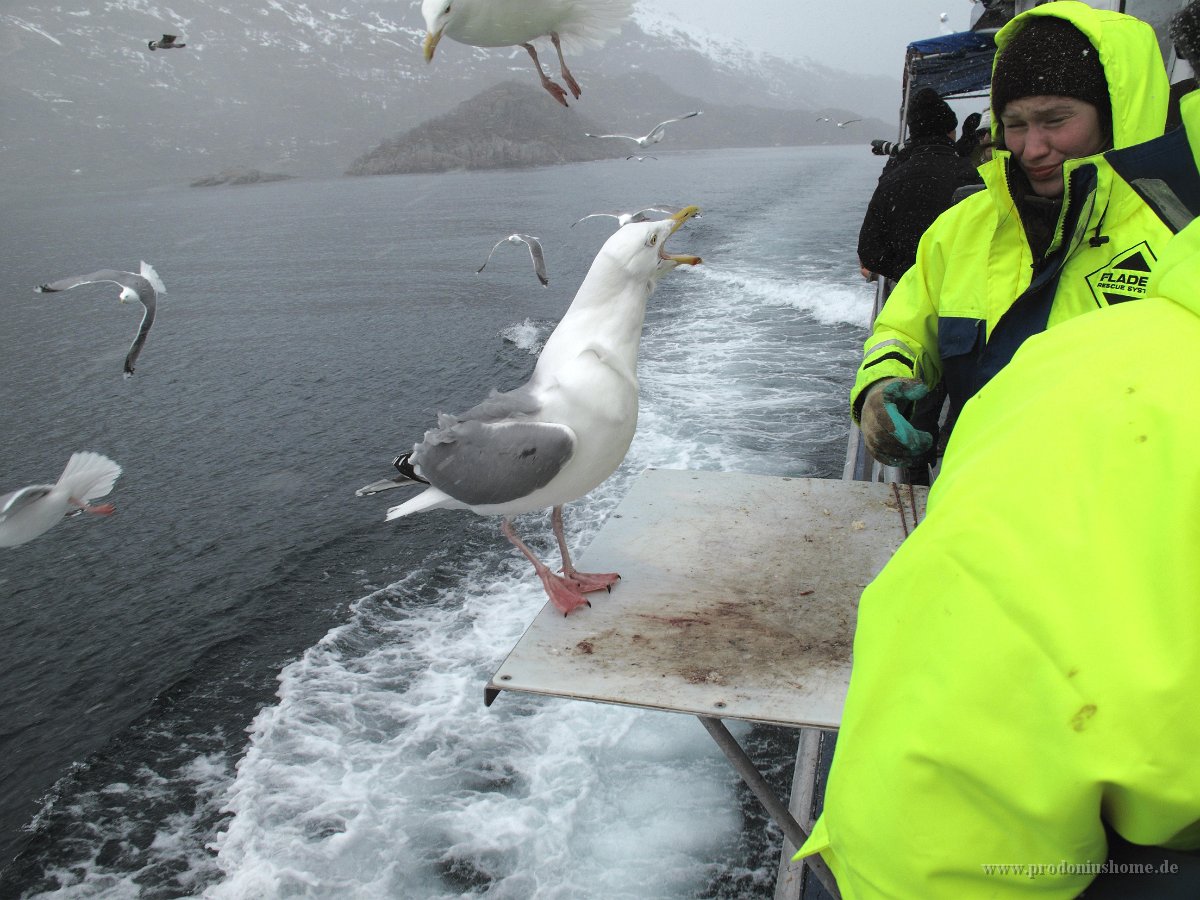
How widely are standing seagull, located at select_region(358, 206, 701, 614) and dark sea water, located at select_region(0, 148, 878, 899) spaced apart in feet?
6.31

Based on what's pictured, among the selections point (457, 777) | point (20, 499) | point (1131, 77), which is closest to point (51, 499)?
point (20, 499)

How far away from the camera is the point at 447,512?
8.85 metres

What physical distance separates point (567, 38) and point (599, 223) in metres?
24.4

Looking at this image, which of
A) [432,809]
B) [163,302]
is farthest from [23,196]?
[432,809]

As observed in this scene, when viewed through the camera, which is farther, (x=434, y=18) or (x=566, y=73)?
(x=566, y=73)

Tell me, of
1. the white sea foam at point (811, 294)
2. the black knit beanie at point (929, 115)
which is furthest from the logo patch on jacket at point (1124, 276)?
the white sea foam at point (811, 294)

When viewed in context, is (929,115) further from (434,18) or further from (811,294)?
(811,294)

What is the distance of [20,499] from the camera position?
4.75 metres

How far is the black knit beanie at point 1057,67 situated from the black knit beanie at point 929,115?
3.44 meters

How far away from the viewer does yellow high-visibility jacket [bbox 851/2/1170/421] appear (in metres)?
2.05

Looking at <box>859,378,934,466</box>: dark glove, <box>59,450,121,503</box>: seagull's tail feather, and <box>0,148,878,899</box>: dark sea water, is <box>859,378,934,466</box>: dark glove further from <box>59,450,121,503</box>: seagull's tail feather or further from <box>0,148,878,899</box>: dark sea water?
<box>59,450,121,503</box>: seagull's tail feather

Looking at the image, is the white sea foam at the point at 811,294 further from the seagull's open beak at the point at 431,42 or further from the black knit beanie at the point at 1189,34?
the black knit beanie at the point at 1189,34

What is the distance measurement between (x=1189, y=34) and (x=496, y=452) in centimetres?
272

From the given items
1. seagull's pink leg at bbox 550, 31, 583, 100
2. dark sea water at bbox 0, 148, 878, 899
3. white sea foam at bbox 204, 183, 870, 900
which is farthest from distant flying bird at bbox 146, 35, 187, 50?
white sea foam at bbox 204, 183, 870, 900
